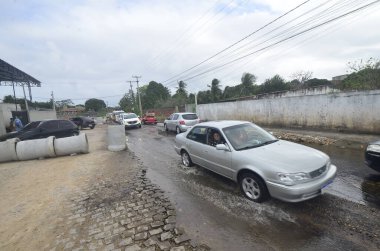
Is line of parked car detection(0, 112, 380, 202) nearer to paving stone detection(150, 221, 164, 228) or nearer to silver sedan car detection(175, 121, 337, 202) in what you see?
silver sedan car detection(175, 121, 337, 202)

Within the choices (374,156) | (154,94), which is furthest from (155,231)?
(154,94)

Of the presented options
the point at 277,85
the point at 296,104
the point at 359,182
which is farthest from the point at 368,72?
the point at 277,85

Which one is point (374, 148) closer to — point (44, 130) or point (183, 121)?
point (183, 121)

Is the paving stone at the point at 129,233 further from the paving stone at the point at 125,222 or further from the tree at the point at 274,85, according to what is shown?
the tree at the point at 274,85

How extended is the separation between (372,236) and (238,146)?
8.43 feet

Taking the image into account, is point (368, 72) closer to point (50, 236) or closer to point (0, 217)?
point (50, 236)

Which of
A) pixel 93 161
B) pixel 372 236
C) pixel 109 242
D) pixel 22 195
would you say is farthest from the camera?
pixel 93 161

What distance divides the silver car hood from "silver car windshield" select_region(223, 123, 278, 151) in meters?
0.24

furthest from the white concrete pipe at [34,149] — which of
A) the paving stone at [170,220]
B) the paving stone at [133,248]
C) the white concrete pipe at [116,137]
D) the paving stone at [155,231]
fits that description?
the paving stone at [133,248]

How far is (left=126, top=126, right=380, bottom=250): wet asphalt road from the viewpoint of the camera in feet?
10.2

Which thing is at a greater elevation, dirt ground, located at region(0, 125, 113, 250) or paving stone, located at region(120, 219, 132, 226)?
dirt ground, located at region(0, 125, 113, 250)

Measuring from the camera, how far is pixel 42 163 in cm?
873

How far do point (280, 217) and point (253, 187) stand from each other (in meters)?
0.75

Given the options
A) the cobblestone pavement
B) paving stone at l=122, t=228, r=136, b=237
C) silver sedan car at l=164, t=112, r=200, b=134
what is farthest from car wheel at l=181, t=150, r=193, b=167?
silver sedan car at l=164, t=112, r=200, b=134
